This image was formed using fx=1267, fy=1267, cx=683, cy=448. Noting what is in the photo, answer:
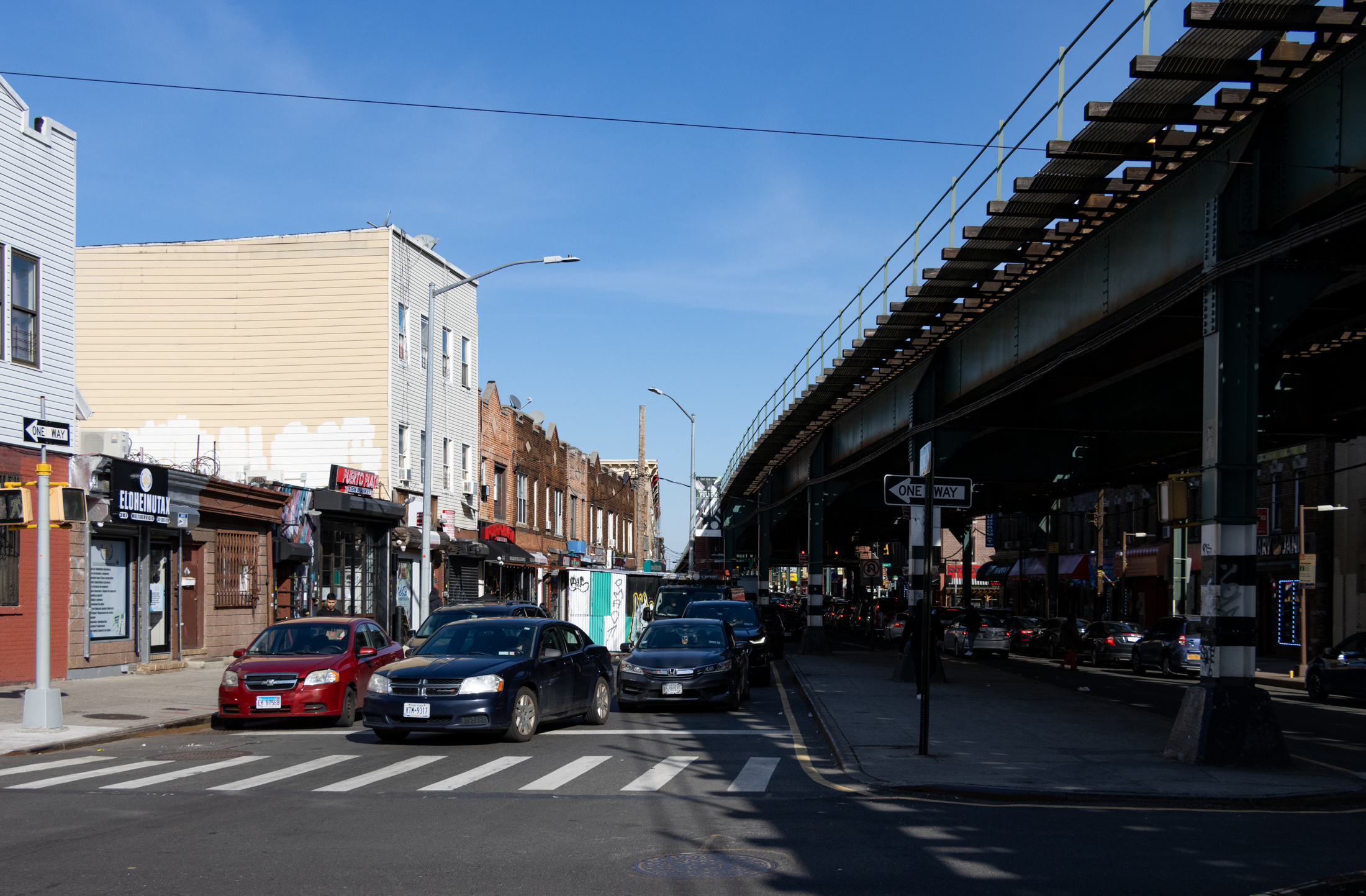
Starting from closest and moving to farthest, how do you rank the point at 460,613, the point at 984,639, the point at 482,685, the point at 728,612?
the point at 482,685, the point at 460,613, the point at 728,612, the point at 984,639

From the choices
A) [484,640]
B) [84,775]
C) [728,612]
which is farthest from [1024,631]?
[84,775]

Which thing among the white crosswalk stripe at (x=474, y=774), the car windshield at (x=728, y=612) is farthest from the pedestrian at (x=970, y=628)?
the white crosswalk stripe at (x=474, y=774)

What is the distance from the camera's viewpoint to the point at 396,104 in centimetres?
2183

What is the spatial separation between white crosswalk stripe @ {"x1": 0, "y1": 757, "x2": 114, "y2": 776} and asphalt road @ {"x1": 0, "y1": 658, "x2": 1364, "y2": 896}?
6cm

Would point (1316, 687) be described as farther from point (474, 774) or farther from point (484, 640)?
point (474, 774)

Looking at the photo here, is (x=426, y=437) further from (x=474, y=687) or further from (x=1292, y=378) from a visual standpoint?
(x=1292, y=378)

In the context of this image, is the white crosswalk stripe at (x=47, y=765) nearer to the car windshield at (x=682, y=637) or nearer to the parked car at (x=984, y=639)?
the car windshield at (x=682, y=637)

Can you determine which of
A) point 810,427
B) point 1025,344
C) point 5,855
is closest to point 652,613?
point 810,427

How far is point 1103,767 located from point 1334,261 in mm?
5964

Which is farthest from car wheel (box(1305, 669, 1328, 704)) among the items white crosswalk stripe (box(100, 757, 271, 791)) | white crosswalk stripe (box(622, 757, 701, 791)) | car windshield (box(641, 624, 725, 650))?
white crosswalk stripe (box(100, 757, 271, 791))

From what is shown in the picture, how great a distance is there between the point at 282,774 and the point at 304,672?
14.4 feet

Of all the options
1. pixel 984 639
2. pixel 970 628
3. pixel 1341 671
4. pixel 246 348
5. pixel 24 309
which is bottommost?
pixel 984 639

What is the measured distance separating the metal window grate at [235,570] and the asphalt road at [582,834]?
14.8 meters

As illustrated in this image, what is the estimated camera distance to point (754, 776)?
40.5 ft
